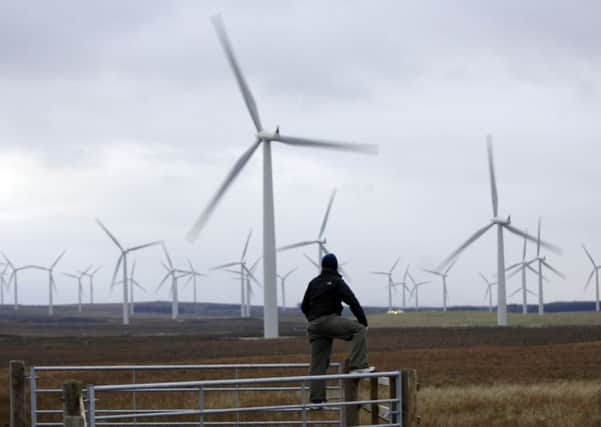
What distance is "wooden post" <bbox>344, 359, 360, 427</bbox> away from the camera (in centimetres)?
1164

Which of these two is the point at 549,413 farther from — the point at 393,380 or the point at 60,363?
the point at 60,363

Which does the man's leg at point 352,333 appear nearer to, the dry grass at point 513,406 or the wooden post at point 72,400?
the wooden post at point 72,400

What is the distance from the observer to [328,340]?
1265 cm

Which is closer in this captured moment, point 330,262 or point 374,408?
point 374,408

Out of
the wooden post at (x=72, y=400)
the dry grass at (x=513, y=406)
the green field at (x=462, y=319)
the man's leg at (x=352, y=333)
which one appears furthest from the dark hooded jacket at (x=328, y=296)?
the green field at (x=462, y=319)

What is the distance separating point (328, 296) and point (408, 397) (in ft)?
6.36

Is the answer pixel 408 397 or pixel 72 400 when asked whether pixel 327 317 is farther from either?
pixel 72 400

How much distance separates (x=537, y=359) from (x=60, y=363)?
1957cm

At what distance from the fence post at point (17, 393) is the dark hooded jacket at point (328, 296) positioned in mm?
4649

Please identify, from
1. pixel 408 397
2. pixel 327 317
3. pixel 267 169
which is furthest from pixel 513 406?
pixel 267 169

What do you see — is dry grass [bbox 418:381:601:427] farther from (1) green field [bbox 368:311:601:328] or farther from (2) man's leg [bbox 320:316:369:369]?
(1) green field [bbox 368:311:601:328]

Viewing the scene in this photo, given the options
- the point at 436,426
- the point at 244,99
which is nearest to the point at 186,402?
the point at 436,426

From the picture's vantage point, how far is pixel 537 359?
3681 centimetres

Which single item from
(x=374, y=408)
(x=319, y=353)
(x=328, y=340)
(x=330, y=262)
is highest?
(x=330, y=262)
